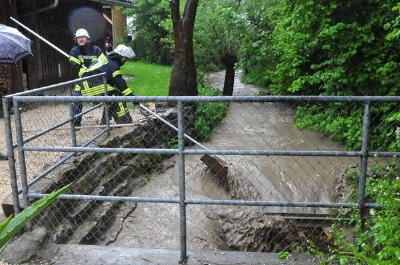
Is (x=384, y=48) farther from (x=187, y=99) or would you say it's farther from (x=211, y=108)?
(x=187, y=99)

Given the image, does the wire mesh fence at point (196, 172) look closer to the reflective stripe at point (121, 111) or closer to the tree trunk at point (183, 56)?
the reflective stripe at point (121, 111)

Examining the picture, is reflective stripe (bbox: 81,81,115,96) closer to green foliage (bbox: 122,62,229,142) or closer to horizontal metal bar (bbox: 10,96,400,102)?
green foliage (bbox: 122,62,229,142)

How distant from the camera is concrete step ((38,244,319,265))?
11.7 feet

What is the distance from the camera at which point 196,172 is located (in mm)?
7746

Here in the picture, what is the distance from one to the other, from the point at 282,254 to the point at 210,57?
10.4 meters

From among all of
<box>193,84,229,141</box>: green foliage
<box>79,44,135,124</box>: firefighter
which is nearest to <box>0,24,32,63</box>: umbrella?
<box>79,44,135,124</box>: firefighter

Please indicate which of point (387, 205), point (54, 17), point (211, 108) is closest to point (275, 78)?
point (211, 108)

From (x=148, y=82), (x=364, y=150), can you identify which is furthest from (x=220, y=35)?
(x=364, y=150)

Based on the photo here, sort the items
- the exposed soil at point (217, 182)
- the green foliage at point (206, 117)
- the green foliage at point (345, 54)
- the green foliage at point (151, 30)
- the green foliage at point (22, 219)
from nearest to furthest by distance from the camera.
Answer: the green foliage at point (22, 219), the exposed soil at point (217, 182), the green foliage at point (345, 54), the green foliage at point (206, 117), the green foliage at point (151, 30)

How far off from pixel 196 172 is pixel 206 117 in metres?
2.85

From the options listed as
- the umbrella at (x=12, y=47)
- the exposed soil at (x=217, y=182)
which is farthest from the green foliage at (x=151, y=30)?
the umbrella at (x=12, y=47)

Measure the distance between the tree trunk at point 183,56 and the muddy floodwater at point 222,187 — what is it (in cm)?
128

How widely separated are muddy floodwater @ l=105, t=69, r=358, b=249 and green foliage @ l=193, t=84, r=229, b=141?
0.64ft

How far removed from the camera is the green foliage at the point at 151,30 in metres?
24.9
